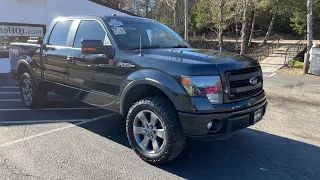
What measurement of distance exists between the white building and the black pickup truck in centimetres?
784

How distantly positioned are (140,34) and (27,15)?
34.0ft

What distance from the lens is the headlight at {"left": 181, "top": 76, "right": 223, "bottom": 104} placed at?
337cm

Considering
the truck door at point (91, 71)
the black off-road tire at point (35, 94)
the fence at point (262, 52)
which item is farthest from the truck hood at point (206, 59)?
the fence at point (262, 52)

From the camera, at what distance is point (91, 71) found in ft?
14.9

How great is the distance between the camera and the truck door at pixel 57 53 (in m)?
5.17

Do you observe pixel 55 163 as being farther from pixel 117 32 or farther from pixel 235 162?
pixel 235 162

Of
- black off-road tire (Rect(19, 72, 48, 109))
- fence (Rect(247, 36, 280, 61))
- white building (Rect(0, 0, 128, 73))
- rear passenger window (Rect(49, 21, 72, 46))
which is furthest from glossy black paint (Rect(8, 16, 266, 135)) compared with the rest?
fence (Rect(247, 36, 280, 61))

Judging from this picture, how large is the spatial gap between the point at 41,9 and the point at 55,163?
1132 centimetres

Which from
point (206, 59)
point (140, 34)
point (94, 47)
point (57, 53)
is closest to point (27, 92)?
point (57, 53)

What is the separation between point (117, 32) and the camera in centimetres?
442

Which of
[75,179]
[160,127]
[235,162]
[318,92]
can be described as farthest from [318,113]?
[75,179]

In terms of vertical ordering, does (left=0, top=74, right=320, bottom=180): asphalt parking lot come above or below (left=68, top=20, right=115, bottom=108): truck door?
below

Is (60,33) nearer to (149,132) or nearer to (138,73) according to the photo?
(138,73)

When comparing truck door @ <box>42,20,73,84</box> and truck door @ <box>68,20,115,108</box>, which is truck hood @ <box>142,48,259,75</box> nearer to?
truck door @ <box>68,20,115,108</box>
